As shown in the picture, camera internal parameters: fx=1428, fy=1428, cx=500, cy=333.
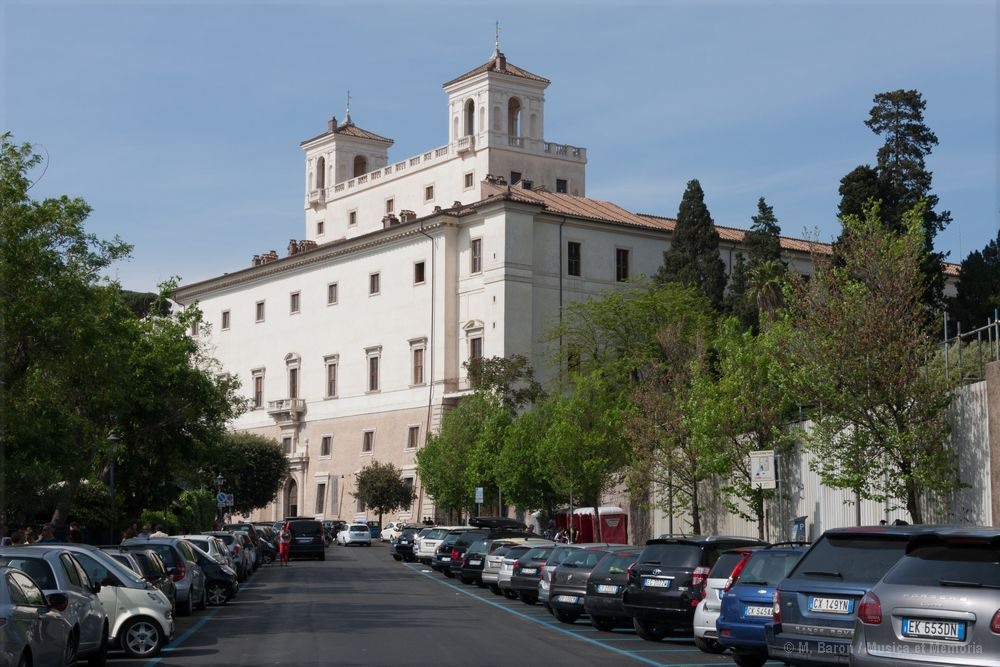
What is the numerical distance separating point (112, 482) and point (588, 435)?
58.6 feet

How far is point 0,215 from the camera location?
29.2m

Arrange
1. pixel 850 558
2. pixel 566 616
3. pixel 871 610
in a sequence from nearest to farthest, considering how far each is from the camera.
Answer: pixel 871 610 < pixel 850 558 < pixel 566 616

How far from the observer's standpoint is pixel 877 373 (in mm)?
27453

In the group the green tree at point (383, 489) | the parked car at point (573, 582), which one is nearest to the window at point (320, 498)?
the green tree at point (383, 489)

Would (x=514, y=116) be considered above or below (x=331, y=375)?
above

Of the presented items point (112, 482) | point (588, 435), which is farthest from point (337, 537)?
point (112, 482)

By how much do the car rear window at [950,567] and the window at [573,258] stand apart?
77.8 meters

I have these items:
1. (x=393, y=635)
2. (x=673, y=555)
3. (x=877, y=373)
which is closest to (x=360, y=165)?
(x=877, y=373)

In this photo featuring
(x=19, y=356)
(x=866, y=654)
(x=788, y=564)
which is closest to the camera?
(x=866, y=654)

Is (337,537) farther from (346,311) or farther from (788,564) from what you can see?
(788,564)

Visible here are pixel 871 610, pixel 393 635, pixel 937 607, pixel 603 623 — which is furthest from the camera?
pixel 603 623

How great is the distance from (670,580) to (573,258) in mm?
68796

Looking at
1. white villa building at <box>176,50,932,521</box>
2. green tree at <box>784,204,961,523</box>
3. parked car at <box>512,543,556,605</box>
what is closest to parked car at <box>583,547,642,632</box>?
green tree at <box>784,204,961,523</box>

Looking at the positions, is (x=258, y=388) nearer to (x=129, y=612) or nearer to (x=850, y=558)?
(x=129, y=612)
